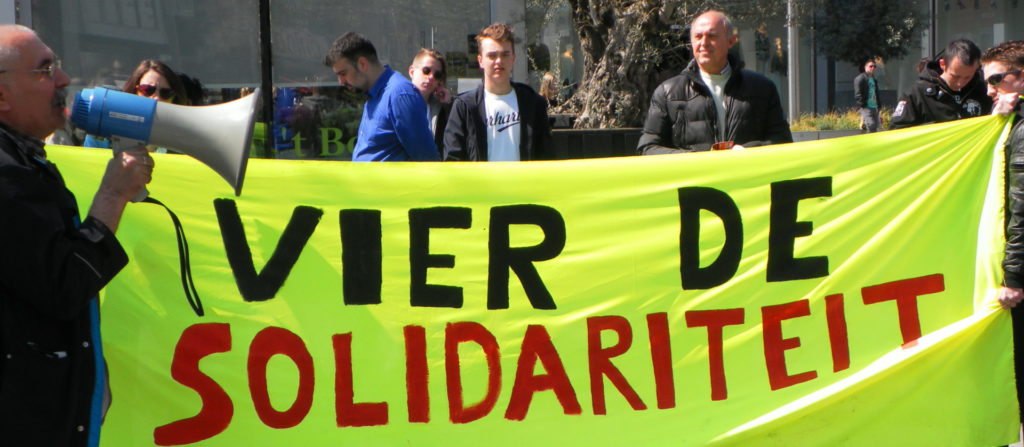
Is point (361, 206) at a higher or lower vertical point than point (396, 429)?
higher

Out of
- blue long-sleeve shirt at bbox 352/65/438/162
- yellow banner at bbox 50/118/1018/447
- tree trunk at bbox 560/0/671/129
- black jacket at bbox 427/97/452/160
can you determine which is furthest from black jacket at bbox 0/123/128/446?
tree trunk at bbox 560/0/671/129

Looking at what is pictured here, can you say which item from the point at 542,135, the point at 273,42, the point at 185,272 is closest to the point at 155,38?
the point at 273,42

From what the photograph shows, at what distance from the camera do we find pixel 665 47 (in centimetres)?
1220

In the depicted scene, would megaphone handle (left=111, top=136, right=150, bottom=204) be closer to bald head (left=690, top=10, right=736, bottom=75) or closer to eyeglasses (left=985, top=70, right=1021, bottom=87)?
bald head (left=690, top=10, right=736, bottom=75)

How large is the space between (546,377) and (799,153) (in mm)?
1251

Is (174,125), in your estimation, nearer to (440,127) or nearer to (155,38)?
(440,127)

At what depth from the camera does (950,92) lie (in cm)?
584

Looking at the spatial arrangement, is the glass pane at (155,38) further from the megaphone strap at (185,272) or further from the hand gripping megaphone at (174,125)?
the hand gripping megaphone at (174,125)

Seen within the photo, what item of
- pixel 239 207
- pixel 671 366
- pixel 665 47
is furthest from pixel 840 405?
pixel 665 47

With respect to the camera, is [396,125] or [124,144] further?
[396,125]

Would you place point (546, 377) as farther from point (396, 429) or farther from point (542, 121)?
point (542, 121)

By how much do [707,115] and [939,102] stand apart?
1.47 metres

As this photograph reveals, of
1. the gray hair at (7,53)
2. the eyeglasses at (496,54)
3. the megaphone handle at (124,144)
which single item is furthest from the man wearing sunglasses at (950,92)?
the gray hair at (7,53)

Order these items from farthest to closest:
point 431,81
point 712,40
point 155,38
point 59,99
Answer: point 155,38
point 431,81
point 712,40
point 59,99
